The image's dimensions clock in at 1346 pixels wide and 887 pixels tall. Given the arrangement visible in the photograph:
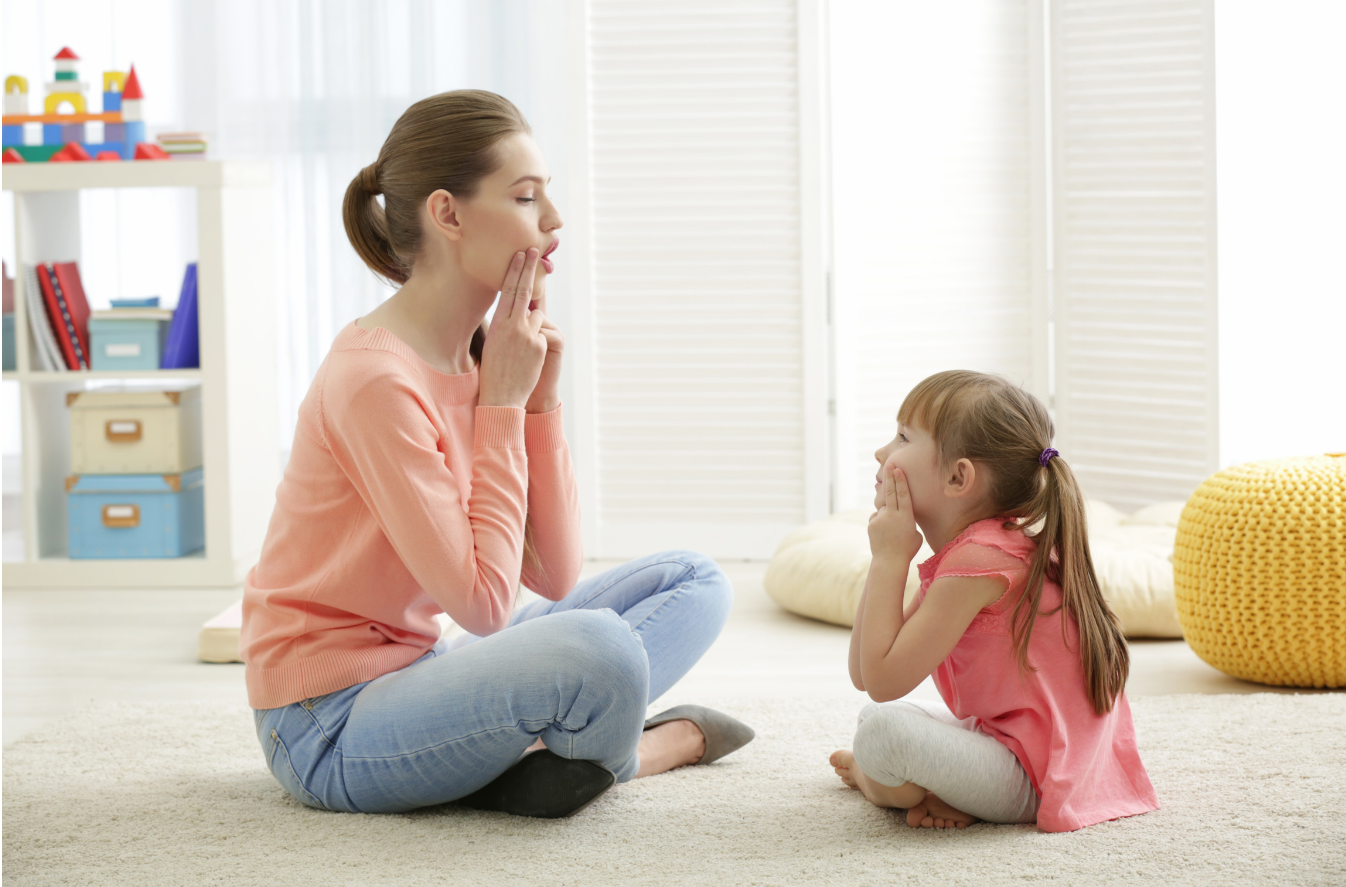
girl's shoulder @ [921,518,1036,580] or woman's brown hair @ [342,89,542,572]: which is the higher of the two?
woman's brown hair @ [342,89,542,572]

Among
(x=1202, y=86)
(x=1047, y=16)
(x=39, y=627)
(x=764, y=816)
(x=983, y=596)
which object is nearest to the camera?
(x=983, y=596)

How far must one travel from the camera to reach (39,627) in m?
2.56

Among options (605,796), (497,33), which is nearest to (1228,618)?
(605,796)

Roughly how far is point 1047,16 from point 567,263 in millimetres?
1402

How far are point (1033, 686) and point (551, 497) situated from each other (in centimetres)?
55

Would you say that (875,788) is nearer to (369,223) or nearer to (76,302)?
(369,223)

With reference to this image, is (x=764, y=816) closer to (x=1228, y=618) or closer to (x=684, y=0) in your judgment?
(x=1228, y=618)

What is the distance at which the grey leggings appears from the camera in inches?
50.6

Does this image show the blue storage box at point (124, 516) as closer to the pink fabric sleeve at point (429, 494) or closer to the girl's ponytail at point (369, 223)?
the girl's ponytail at point (369, 223)

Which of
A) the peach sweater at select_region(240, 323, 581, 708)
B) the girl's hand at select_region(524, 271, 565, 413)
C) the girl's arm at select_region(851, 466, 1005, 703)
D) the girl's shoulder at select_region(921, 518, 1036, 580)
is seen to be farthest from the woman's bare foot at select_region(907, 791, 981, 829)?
the girl's hand at select_region(524, 271, 565, 413)

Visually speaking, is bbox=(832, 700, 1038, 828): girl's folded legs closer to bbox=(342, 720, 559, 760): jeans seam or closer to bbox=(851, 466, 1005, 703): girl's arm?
bbox=(851, 466, 1005, 703): girl's arm

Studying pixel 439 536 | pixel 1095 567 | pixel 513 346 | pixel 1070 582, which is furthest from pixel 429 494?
pixel 1095 567

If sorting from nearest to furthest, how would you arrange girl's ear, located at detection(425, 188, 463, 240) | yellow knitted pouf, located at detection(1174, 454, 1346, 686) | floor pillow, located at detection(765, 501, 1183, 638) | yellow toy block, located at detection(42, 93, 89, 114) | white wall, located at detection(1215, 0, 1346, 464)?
girl's ear, located at detection(425, 188, 463, 240), yellow knitted pouf, located at detection(1174, 454, 1346, 686), floor pillow, located at detection(765, 501, 1183, 638), white wall, located at detection(1215, 0, 1346, 464), yellow toy block, located at detection(42, 93, 89, 114)

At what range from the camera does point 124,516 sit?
293 centimetres
